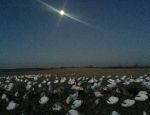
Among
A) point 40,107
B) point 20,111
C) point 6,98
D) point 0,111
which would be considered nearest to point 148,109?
point 40,107

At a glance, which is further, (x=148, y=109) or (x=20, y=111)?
(x=20, y=111)

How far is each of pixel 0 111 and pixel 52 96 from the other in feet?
8.43

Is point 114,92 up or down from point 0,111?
up

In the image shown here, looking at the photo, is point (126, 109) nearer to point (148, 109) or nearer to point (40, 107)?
point (148, 109)

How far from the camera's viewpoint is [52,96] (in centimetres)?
1102

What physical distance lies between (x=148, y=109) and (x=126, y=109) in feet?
2.61

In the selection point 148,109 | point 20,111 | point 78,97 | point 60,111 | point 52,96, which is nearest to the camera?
point 148,109

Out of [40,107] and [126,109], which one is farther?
[40,107]

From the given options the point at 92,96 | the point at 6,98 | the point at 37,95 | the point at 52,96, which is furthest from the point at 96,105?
the point at 6,98

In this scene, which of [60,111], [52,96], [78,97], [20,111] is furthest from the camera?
[52,96]

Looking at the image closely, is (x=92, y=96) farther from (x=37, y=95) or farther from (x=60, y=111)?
(x=37, y=95)

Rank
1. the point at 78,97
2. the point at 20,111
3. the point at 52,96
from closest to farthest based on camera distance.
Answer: the point at 20,111 < the point at 78,97 < the point at 52,96

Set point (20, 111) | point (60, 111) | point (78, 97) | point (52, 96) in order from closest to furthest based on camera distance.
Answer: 1. point (60, 111)
2. point (20, 111)
3. point (78, 97)
4. point (52, 96)

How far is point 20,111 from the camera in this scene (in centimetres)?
936
